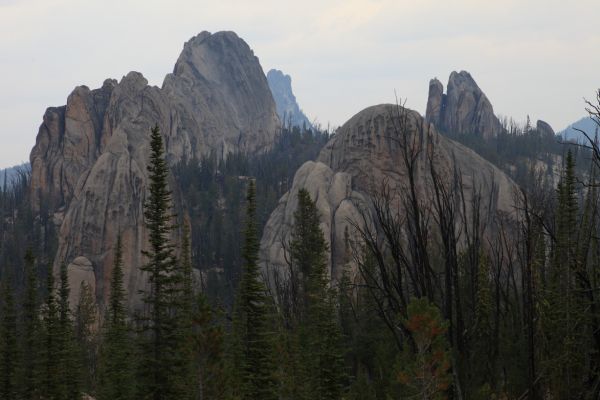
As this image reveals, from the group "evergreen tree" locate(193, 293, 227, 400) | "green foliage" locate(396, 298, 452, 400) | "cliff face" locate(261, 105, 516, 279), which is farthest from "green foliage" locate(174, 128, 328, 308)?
"green foliage" locate(396, 298, 452, 400)

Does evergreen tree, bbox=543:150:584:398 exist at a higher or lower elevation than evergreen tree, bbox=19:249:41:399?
higher

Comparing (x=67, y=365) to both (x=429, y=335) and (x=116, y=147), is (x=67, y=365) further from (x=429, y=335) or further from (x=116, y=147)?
(x=116, y=147)

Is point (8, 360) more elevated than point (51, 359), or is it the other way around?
point (51, 359)

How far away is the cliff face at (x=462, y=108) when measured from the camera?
185625 millimetres

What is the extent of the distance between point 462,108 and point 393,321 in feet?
580

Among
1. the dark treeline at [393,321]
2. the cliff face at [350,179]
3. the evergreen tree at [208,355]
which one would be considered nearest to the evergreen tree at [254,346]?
the dark treeline at [393,321]

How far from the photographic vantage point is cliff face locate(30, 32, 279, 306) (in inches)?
4198

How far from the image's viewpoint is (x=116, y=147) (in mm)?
114250

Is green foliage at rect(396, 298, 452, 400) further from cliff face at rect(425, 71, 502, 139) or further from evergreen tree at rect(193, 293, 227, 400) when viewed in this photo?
cliff face at rect(425, 71, 502, 139)

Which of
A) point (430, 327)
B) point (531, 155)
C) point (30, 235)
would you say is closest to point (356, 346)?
point (430, 327)

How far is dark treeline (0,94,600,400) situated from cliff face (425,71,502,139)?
134 metres

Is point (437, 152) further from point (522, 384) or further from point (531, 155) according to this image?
point (531, 155)

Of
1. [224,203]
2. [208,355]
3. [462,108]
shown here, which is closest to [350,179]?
[224,203]

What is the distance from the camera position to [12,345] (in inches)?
1665
